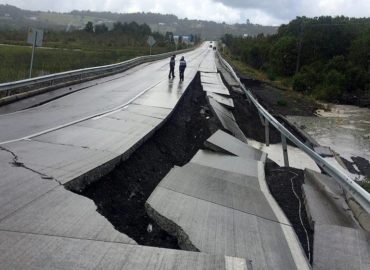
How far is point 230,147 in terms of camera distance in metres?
11.9

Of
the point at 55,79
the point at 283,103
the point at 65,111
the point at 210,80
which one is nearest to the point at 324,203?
the point at 65,111

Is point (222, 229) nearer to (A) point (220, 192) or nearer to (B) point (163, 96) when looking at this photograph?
(A) point (220, 192)

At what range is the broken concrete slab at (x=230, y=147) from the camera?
11.4m

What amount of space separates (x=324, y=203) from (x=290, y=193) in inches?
28.7

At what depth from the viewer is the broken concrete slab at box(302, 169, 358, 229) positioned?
25.0 feet

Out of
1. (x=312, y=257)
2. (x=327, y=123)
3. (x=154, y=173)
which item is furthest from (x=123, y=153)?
(x=327, y=123)

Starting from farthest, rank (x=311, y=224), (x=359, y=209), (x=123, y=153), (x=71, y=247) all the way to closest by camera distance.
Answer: (x=123, y=153) → (x=359, y=209) → (x=311, y=224) → (x=71, y=247)

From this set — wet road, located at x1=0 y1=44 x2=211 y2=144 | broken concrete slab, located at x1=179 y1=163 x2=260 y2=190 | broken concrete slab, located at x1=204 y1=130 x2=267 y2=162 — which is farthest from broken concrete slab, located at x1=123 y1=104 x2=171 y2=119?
broken concrete slab, located at x1=179 y1=163 x2=260 y2=190

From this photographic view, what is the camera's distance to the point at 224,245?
5703 millimetres

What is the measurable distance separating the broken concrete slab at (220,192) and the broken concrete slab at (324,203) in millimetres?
779

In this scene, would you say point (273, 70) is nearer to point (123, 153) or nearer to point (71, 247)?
point (123, 153)

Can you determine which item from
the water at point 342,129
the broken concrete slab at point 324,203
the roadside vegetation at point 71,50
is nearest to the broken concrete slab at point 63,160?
the broken concrete slab at point 324,203

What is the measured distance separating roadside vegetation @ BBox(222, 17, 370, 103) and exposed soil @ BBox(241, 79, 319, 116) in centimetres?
479

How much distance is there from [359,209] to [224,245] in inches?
148
